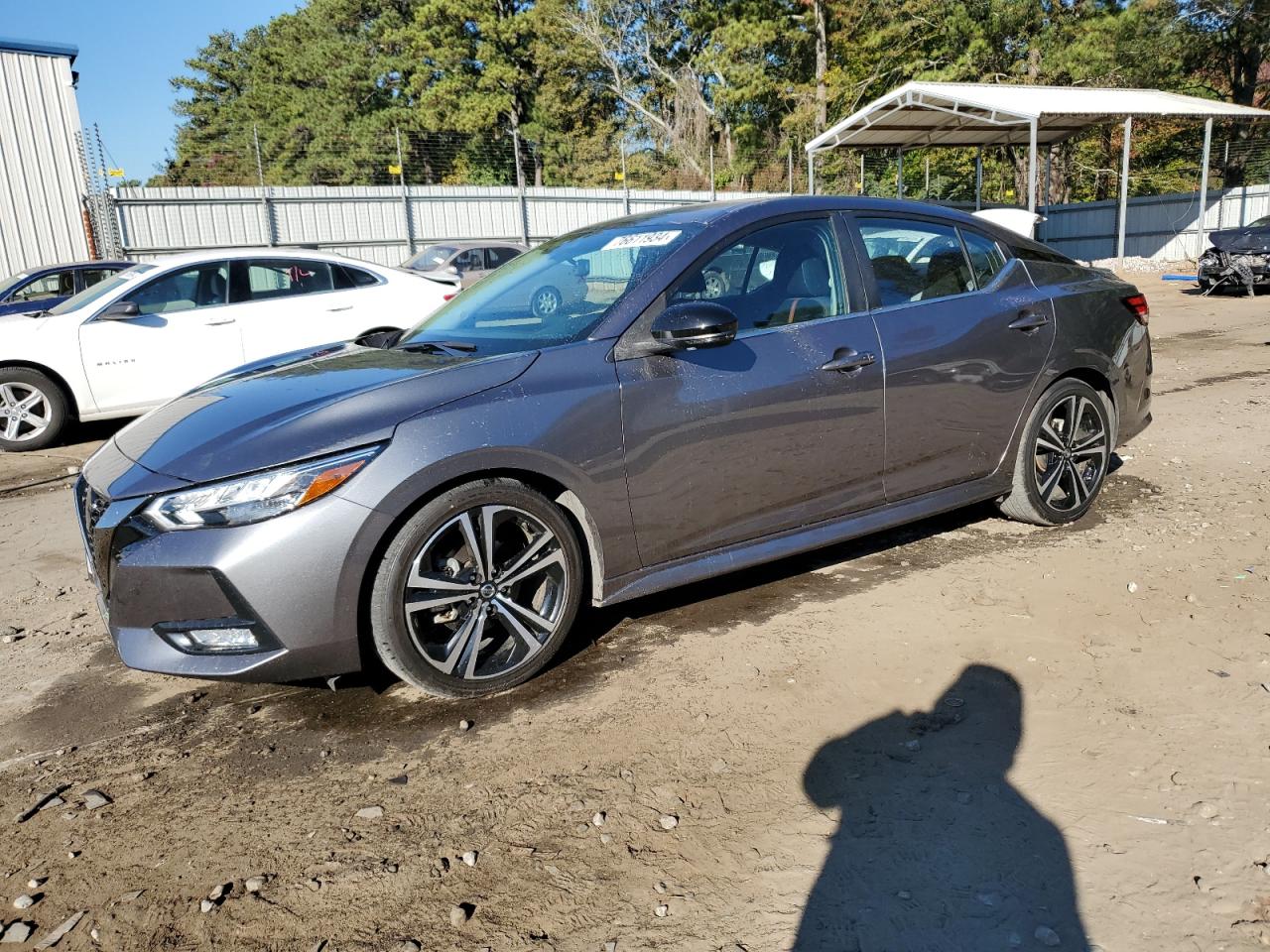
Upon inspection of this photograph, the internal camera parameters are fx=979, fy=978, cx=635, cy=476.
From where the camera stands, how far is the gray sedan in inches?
117

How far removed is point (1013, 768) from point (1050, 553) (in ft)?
6.66

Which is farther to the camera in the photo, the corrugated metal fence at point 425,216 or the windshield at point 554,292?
the corrugated metal fence at point 425,216

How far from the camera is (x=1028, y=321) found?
4.51 meters

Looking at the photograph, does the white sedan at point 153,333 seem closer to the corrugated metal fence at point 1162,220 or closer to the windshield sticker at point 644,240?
the windshield sticker at point 644,240

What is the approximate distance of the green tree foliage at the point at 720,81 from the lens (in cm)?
3077

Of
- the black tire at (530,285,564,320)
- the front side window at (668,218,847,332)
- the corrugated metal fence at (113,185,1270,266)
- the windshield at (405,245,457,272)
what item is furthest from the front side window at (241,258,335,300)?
the windshield at (405,245,457,272)

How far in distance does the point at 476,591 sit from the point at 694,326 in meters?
1.16

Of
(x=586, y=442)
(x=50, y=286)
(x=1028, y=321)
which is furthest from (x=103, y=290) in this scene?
(x=1028, y=321)

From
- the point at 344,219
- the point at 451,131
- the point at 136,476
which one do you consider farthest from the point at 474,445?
the point at 451,131

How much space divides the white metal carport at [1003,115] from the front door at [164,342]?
16005 mm

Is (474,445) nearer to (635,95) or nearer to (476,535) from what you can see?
(476,535)

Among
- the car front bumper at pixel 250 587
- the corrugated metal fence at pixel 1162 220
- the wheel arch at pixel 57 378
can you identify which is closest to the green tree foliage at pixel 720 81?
the corrugated metal fence at pixel 1162 220

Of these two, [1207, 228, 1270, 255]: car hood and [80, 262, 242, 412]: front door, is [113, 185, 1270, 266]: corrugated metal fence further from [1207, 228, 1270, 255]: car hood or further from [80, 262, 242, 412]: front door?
[1207, 228, 1270, 255]: car hood

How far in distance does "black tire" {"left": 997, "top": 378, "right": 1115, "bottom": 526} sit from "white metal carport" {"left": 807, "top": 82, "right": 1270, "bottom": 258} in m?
16.3
